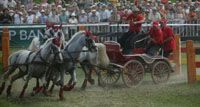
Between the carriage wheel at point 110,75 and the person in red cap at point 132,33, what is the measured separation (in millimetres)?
1283

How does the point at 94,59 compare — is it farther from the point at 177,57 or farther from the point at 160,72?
the point at 177,57

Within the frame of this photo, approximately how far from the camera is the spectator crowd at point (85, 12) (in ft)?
78.3

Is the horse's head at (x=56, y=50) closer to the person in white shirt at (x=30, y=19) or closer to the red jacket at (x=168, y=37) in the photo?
the red jacket at (x=168, y=37)

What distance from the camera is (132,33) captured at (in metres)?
17.2

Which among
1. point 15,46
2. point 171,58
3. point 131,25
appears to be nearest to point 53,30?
point 131,25

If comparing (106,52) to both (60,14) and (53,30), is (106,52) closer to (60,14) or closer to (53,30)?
(53,30)

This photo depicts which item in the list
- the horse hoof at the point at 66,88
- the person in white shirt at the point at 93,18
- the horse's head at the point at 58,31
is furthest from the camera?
the person in white shirt at the point at 93,18

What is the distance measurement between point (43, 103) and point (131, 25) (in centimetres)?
524

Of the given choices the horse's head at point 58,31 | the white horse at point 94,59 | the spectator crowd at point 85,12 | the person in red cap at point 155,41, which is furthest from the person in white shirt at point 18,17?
the horse's head at point 58,31

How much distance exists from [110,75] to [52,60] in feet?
9.61

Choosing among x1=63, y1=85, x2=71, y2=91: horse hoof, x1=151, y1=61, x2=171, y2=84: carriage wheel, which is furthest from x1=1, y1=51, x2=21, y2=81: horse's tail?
x1=151, y1=61, x2=171, y2=84: carriage wheel

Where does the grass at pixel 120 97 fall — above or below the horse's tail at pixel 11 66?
below

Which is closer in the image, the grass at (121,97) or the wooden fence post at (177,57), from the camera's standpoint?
the grass at (121,97)

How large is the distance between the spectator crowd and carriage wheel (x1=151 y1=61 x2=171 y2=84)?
584 cm
